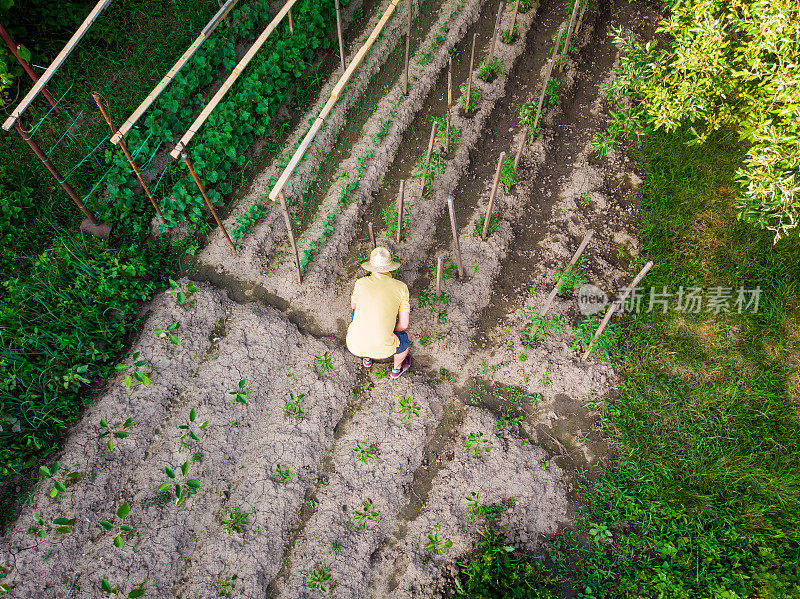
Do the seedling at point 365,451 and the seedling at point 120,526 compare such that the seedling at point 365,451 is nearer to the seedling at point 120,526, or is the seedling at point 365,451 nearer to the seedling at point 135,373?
the seedling at point 120,526

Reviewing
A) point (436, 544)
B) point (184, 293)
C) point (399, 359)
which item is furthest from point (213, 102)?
point (436, 544)

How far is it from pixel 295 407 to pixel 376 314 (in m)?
1.19

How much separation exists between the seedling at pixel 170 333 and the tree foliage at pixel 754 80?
5116 millimetres

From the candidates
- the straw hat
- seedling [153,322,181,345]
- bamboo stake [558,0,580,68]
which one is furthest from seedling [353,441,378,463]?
bamboo stake [558,0,580,68]

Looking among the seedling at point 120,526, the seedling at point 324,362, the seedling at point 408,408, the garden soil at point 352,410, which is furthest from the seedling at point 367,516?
the seedling at point 120,526

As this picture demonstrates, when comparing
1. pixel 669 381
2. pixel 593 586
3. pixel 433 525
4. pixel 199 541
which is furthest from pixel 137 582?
pixel 669 381

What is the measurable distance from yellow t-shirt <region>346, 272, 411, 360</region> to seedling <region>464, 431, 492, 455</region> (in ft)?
3.56

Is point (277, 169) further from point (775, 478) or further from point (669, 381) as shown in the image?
point (775, 478)

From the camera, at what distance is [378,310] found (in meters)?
4.13

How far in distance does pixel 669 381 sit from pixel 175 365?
15.6 ft

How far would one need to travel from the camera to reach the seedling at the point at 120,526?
3743 mm

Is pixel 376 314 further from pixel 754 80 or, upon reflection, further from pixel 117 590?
pixel 754 80

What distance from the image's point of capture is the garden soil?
386 centimetres

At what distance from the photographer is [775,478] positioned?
4293 millimetres
